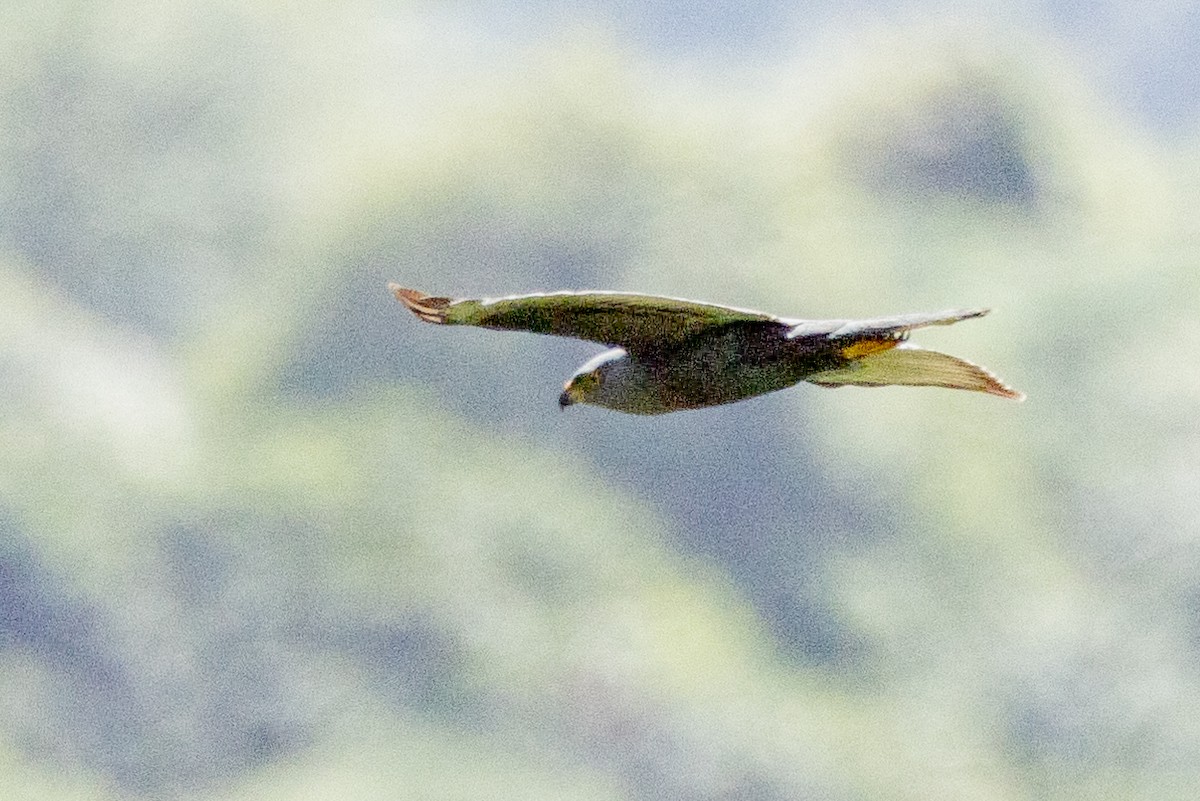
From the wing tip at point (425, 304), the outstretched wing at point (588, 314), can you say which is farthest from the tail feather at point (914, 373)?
the wing tip at point (425, 304)

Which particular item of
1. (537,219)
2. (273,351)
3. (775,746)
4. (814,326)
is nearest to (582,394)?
(814,326)

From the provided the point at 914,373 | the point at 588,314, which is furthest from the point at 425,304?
the point at 914,373

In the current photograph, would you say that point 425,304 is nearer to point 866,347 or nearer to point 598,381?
point 598,381

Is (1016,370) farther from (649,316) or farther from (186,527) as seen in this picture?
(649,316)

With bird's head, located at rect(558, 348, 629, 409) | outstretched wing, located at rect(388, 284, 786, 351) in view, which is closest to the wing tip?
outstretched wing, located at rect(388, 284, 786, 351)

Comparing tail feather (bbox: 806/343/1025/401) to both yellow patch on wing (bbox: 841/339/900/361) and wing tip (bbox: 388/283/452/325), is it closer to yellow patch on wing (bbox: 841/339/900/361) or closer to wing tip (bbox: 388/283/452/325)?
yellow patch on wing (bbox: 841/339/900/361)

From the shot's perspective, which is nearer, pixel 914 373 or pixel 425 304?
pixel 425 304
